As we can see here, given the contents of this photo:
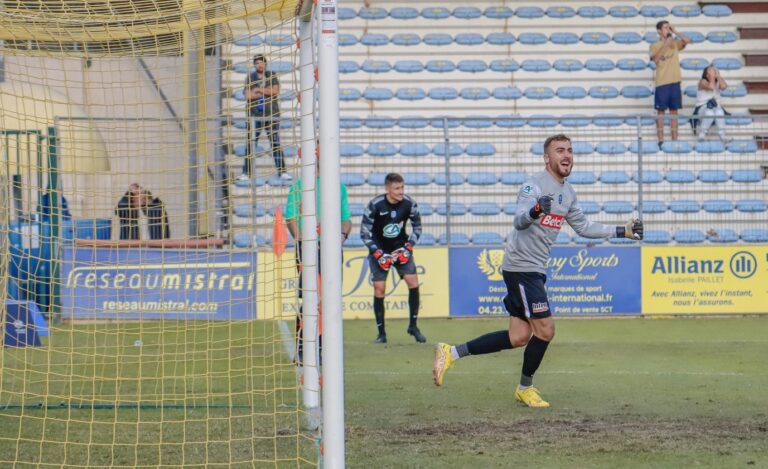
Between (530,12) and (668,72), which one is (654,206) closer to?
(668,72)

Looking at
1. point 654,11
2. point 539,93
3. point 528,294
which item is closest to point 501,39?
point 539,93

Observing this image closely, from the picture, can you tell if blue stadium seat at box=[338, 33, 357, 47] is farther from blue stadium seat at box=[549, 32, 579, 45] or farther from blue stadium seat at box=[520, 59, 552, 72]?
blue stadium seat at box=[549, 32, 579, 45]

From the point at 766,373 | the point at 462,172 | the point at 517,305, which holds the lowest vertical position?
the point at 766,373

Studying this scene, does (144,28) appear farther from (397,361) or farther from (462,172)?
(462,172)

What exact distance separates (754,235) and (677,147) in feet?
6.37

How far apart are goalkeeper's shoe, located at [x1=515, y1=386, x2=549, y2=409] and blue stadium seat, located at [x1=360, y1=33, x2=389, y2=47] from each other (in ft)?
43.6

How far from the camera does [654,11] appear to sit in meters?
21.3

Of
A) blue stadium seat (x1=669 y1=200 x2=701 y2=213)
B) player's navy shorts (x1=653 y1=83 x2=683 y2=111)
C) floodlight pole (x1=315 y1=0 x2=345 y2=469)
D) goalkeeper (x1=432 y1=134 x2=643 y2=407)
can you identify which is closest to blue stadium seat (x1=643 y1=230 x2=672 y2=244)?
blue stadium seat (x1=669 y1=200 x2=701 y2=213)

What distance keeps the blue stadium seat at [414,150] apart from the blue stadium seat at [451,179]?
42cm

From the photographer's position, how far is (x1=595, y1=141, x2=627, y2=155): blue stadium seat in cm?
1730

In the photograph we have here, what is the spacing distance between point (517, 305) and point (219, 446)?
2785 millimetres

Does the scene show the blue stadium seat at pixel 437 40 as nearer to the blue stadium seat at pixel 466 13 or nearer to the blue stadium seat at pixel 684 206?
the blue stadium seat at pixel 466 13

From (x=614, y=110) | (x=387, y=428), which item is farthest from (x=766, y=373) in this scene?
(x=614, y=110)

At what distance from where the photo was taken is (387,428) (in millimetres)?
7387
